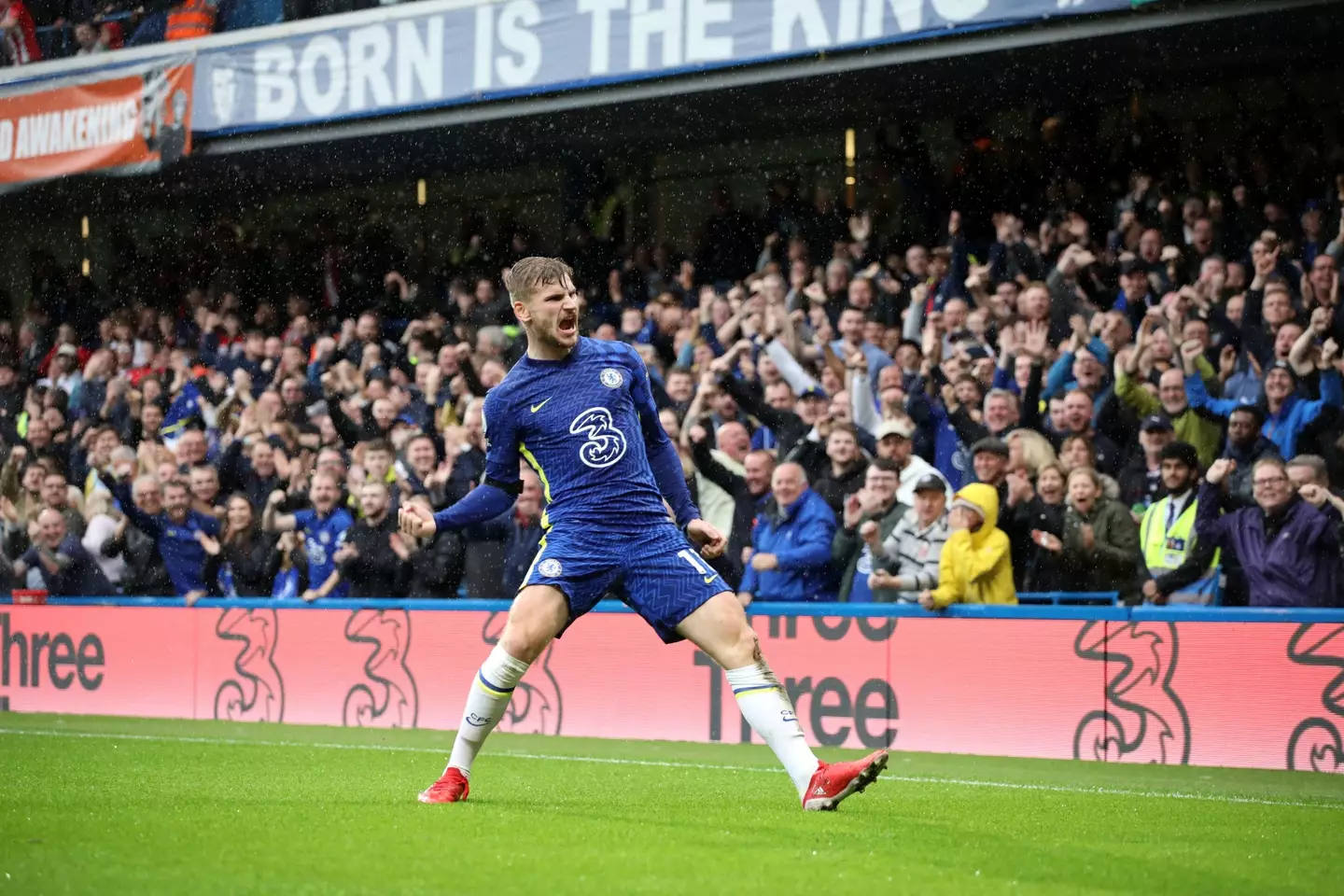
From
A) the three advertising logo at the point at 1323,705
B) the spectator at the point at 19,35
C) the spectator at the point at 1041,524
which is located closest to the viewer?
the three advertising logo at the point at 1323,705

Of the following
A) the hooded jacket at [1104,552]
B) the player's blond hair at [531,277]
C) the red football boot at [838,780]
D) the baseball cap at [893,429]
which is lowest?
the red football boot at [838,780]

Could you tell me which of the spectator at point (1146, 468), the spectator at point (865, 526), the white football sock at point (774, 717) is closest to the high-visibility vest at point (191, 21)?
the spectator at point (865, 526)

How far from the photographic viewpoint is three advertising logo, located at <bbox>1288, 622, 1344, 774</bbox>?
923cm

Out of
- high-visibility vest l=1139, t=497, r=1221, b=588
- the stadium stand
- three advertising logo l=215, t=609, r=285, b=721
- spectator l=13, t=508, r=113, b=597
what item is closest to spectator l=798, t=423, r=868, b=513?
the stadium stand

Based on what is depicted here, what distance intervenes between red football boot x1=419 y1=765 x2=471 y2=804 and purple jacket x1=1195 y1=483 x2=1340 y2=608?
507cm

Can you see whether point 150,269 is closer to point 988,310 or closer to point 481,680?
point 988,310

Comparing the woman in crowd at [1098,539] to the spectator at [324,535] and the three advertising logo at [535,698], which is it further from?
the spectator at [324,535]

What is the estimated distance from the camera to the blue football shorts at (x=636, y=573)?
629 cm

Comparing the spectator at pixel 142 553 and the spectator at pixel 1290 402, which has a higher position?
the spectator at pixel 1290 402

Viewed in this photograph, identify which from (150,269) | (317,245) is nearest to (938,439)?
(317,245)

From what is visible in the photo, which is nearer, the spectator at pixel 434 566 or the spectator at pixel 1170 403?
the spectator at pixel 1170 403

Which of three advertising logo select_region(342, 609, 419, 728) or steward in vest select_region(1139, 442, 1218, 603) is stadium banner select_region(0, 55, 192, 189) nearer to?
three advertising logo select_region(342, 609, 419, 728)

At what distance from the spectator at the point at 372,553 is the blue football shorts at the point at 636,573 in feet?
22.2

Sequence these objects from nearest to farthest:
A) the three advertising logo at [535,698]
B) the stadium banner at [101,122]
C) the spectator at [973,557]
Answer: the spectator at [973,557]
the three advertising logo at [535,698]
the stadium banner at [101,122]
